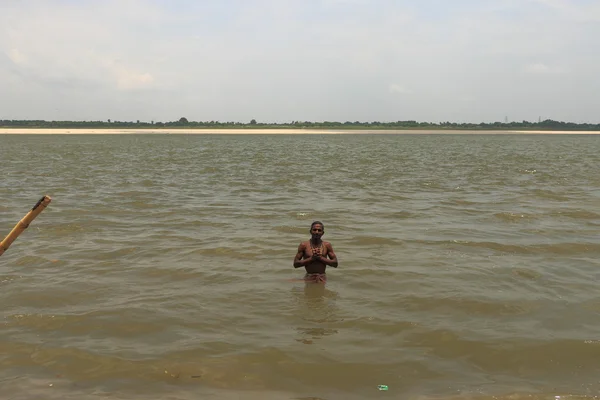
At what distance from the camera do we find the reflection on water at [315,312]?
648 cm

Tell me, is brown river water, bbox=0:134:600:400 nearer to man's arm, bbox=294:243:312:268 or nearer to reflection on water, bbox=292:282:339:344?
reflection on water, bbox=292:282:339:344

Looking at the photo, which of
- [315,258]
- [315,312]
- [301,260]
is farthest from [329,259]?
[315,312]

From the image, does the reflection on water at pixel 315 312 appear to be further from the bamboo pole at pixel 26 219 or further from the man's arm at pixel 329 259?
the bamboo pole at pixel 26 219

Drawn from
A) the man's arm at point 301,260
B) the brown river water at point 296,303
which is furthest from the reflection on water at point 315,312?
the man's arm at point 301,260

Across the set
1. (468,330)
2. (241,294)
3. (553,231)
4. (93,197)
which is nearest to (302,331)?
(241,294)

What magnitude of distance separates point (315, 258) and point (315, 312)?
1.28 m

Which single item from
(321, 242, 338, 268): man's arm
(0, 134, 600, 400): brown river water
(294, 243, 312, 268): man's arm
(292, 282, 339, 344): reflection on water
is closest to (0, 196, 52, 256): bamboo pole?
(0, 134, 600, 400): brown river water

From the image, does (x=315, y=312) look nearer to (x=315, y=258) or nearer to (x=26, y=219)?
(x=315, y=258)

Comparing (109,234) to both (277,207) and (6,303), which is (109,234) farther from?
(277,207)

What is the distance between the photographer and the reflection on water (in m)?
6.48

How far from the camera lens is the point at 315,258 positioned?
832 centimetres

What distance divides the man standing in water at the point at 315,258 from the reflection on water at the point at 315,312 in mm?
247

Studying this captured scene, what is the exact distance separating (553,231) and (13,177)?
911 inches

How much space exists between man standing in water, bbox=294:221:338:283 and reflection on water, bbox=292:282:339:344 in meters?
0.25
